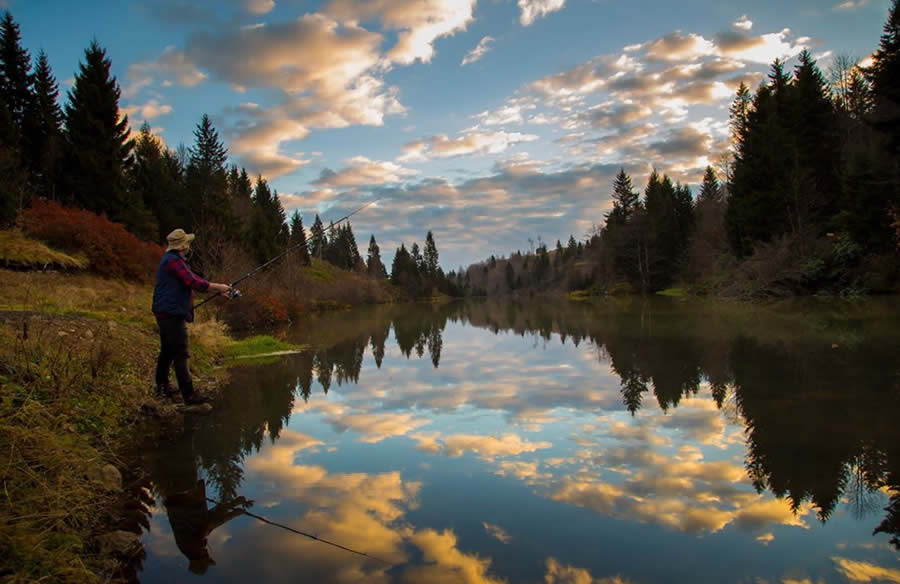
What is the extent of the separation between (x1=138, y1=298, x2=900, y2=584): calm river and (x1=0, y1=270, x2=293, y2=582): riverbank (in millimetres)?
357

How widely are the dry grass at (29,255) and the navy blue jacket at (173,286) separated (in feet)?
44.9

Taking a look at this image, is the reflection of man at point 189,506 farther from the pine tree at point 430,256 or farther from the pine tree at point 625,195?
the pine tree at point 430,256

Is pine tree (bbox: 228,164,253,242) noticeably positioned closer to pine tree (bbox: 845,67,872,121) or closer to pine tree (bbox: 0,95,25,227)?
pine tree (bbox: 0,95,25,227)

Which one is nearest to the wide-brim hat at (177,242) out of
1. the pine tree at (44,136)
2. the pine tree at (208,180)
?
the pine tree at (44,136)

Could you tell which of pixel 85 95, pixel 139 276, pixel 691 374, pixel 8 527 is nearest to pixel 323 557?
pixel 8 527

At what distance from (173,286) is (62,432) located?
2313 mm

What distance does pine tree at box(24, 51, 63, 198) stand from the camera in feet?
87.6

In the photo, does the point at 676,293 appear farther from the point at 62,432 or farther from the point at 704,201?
the point at 62,432

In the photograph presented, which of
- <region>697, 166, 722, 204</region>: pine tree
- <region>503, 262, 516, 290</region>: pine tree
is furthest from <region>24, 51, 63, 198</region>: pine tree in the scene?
<region>503, 262, 516, 290</region>: pine tree

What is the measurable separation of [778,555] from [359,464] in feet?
11.5

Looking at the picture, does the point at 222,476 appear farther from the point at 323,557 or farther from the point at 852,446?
the point at 852,446

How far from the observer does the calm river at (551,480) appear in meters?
3.23

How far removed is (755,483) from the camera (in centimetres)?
436

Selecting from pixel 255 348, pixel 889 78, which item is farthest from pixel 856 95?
pixel 255 348
